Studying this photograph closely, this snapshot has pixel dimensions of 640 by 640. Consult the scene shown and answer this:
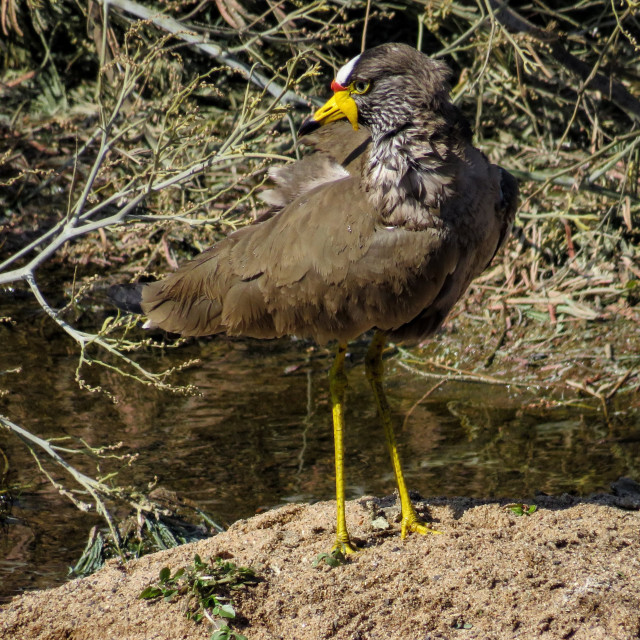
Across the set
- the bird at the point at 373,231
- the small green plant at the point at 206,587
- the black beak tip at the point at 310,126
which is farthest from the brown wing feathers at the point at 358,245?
the small green plant at the point at 206,587

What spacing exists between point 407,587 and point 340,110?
2003 mm

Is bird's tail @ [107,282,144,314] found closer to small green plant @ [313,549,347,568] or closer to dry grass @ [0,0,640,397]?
dry grass @ [0,0,640,397]

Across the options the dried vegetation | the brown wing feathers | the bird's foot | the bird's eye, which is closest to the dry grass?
the dried vegetation

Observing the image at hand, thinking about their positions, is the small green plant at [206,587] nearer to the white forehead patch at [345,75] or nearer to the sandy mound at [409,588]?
the sandy mound at [409,588]

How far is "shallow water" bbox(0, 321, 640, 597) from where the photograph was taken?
483 centimetres

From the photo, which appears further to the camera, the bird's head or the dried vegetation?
the dried vegetation

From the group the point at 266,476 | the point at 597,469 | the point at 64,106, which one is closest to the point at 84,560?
the point at 266,476

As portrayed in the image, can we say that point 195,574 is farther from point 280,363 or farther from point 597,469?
point 280,363

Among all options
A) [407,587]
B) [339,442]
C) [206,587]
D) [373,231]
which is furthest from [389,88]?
[206,587]

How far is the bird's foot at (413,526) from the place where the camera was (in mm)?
4035

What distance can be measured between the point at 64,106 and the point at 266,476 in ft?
17.5

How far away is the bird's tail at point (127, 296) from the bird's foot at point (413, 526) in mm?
1954

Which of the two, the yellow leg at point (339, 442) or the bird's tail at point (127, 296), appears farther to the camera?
the bird's tail at point (127, 296)

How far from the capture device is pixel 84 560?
4.28m
